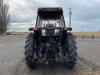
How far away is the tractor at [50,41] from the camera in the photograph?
13234 mm

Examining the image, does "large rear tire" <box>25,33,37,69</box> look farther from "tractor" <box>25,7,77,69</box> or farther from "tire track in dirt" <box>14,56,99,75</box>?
"tire track in dirt" <box>14,56,99,75</box>

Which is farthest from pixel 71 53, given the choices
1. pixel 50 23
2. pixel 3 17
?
pixel 3 17

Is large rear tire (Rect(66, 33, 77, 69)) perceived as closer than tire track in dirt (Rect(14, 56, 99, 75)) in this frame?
No

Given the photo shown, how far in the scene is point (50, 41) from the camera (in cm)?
1373

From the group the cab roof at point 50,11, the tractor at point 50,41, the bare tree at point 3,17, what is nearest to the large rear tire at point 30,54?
the tractor at point 50,41

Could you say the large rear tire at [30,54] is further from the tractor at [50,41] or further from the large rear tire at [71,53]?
the large rear tire at [71,53]

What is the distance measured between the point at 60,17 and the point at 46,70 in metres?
3.25

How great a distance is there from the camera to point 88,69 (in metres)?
13.2

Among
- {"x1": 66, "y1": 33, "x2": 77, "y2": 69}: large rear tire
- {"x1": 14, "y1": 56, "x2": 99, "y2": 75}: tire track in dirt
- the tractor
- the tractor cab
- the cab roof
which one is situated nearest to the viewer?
{"x1": 14, "y1": 56, "x2": 99, "y2": 75}: tire track in dirt

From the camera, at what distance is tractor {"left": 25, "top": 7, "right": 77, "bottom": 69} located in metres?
13.2

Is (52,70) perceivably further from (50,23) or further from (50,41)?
(50,23)

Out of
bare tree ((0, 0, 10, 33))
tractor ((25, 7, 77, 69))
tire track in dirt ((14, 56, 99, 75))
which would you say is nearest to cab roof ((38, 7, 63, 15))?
tractor ((25, 7, 77, 69))

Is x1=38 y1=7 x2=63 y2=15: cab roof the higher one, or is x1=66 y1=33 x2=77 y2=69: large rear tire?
x1=38 y1=7 x2=63 y2=15: cab roof

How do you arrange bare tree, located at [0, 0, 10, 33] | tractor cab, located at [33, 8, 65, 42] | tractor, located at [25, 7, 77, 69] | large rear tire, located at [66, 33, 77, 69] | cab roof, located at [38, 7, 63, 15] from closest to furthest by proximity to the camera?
large rear tire, located at [66, 33, 77, 69] → tractor, located at [25, 7, 77, 69] → tractor cab, located at [33, 8, 65, 42] → cab roof, located at [38, 7, 63, 15] → bare tree, located at [0, 0, 10, 33]
